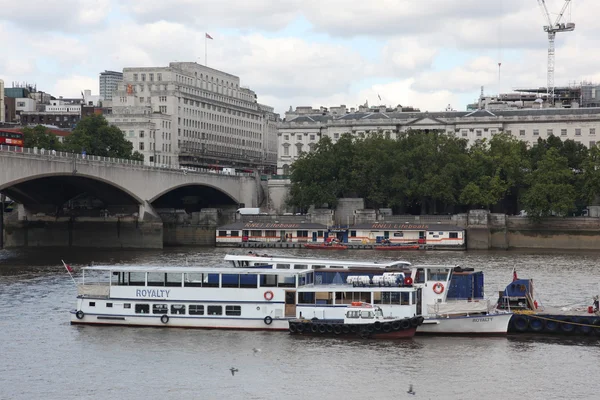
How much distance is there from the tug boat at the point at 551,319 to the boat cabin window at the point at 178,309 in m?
15.7

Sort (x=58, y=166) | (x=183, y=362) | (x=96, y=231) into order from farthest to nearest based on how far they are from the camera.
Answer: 1. (x=96, y=231)
2. (x=58, y=166)
3. (x=183, y=362)

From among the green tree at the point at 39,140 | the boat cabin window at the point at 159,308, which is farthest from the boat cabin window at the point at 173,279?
the green tree at the point at 39,140

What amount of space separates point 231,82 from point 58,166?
355 ft

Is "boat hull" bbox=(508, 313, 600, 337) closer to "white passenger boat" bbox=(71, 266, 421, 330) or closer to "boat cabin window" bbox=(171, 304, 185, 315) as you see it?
"white passenger boat" bbox=(71, 266, 421, 330)

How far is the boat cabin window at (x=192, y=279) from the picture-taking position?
173 feet

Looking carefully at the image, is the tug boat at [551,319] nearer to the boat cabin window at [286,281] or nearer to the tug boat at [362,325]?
the tug boat at [362,325]

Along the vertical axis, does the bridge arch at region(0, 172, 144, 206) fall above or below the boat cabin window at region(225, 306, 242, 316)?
above

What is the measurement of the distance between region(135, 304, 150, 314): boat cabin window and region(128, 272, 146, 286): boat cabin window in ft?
Answer: 3.42

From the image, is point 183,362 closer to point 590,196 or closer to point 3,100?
point 590,196

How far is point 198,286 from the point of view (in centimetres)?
5266

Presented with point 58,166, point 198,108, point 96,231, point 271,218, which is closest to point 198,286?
point 58,166

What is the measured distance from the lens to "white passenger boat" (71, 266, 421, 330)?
51000 millimetres

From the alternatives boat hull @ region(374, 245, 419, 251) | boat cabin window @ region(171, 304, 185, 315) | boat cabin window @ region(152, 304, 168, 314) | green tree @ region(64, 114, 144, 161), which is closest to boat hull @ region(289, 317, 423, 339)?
boat cabin window @ region(171, 304, 185, 315)

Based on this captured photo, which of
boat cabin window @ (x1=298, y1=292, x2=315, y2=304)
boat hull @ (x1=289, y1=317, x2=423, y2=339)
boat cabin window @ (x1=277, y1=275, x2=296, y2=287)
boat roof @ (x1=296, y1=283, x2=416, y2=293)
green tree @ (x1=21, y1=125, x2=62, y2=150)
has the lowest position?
boat hull @ (x1=289, y1=317, x2=423, y2=339)
